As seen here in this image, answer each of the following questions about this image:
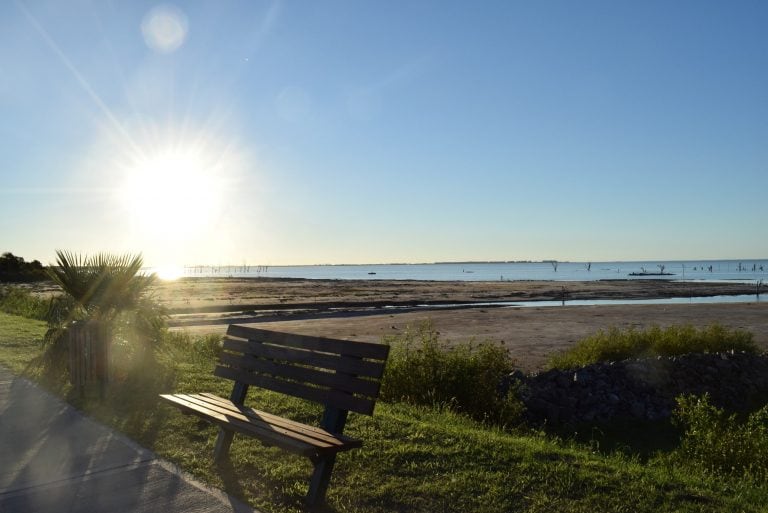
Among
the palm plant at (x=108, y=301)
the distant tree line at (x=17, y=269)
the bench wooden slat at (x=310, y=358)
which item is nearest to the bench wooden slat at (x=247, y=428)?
the bench wooden slat at (x=310, y=358)

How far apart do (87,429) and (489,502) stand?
158 inches

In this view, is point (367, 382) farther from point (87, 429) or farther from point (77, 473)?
point (87, 429)

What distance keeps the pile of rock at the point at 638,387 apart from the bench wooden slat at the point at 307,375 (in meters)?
5.85

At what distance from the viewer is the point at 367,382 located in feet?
15.3

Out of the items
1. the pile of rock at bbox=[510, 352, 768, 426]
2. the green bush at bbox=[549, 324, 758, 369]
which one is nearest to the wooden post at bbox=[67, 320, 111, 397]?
the pile of rock at bbox=[510, 352, 768, 426]

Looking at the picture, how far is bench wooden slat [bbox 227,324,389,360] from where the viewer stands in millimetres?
4672

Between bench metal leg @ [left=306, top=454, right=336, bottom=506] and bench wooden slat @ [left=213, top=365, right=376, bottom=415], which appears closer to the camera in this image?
bench metal leg @ [left=306, top=454, right=336, bottom=506]

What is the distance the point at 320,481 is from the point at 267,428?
582 mm

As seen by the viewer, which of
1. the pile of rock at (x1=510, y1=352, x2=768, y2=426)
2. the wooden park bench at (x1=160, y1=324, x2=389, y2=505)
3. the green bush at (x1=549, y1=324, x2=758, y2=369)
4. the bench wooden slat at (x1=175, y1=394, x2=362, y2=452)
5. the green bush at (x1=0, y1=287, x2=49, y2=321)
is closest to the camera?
the bench wooden slat at (x1=175, y1=394, x2=362, y2=452)

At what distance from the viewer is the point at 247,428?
4.64 m

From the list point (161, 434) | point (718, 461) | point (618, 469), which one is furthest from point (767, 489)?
point (161, 434)

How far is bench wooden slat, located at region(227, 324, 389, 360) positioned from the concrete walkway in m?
1.29

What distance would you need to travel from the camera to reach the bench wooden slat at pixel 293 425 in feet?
14.1

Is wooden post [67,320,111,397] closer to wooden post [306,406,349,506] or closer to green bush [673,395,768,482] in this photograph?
wooden post [306,406,349,506]
